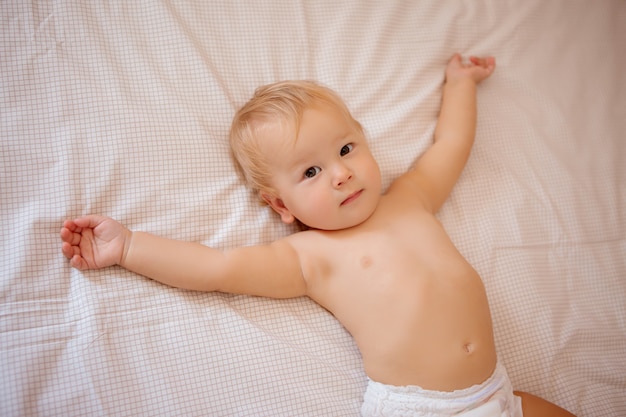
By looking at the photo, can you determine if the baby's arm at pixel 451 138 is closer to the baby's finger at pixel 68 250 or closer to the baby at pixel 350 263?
the baby at pixel 350 263

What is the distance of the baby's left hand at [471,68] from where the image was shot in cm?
161

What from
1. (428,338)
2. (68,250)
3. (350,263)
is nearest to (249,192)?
(350,263)

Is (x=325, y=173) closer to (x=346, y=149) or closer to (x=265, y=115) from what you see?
(x=346, y=149)

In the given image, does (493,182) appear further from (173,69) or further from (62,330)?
(62,330)

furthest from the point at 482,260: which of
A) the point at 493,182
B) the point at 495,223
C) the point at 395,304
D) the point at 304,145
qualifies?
the point at 304,145

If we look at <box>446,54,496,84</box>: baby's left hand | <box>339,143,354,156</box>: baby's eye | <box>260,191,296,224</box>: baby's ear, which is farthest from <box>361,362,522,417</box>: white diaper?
<box>446,54,496,84</box>: baby's left hand

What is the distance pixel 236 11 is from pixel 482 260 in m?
1.01

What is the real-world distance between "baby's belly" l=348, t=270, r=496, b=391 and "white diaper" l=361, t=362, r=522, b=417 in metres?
0.02

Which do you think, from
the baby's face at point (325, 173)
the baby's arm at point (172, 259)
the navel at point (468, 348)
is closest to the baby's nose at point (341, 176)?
the baby's face at point (325, 173)

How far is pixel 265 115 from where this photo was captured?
1.27m

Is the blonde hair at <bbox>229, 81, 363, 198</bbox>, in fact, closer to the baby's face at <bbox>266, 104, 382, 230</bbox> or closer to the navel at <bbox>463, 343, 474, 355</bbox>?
the baby's face at <bbox>266, 104, 382, 230</bbox>

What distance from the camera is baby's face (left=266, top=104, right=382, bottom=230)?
1.23 m

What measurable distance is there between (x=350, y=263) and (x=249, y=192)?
0.34 meters

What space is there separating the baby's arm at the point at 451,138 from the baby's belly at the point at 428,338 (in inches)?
11.2
